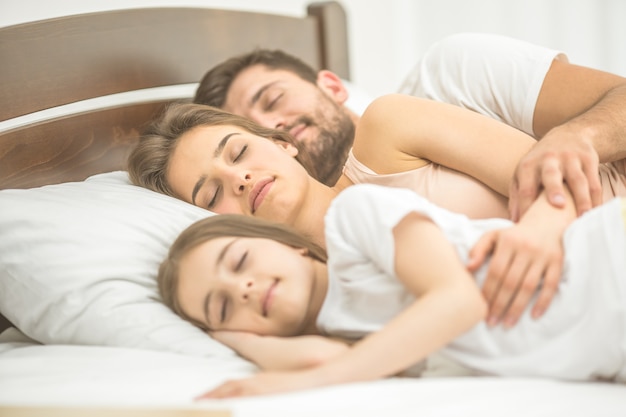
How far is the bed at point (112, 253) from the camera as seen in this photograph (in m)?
0.97

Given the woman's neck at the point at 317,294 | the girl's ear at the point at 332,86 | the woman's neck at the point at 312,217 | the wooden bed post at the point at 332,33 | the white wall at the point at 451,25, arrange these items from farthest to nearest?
the white wall at the point at 451,25 < the wooden bed post at the point at 332,33 < the girl's ear at the point at 332,86 < the woman's neck at the point at 312,217 < the woman's neck at the point at 317,294

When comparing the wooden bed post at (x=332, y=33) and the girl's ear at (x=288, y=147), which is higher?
the wooden bed post at (x=332, y=33)

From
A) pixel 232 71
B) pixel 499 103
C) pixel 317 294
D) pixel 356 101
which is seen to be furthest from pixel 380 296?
pixel 356 101

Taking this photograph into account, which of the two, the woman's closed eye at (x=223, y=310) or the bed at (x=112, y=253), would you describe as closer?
the bed at (x=112, y=253)

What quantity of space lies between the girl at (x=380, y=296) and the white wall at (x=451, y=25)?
159 cm

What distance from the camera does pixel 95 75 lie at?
Result: 6.26 ft

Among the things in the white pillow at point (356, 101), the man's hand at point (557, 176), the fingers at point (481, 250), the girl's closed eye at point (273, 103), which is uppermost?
the man's hand at point (557, 176)

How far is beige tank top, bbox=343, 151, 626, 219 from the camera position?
145 centimetres

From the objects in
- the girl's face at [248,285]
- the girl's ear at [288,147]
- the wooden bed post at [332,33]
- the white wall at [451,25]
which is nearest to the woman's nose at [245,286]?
the girl's face at [248,285]

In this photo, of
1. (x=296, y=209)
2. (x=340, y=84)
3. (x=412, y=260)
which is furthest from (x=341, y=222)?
(x=340, y=84)

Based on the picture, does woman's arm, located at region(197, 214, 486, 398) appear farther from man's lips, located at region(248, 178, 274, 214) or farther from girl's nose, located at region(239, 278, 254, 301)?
man's lips, located at region(248, 178, 274, 214)

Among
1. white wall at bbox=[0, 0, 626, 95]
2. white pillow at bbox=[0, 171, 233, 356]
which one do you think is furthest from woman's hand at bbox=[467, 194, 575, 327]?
white wall at bbox=[0, 0, 626, 95]

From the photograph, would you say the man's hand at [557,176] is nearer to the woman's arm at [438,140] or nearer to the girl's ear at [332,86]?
the woman's arm at [438,140]

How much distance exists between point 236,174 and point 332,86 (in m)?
0.85
